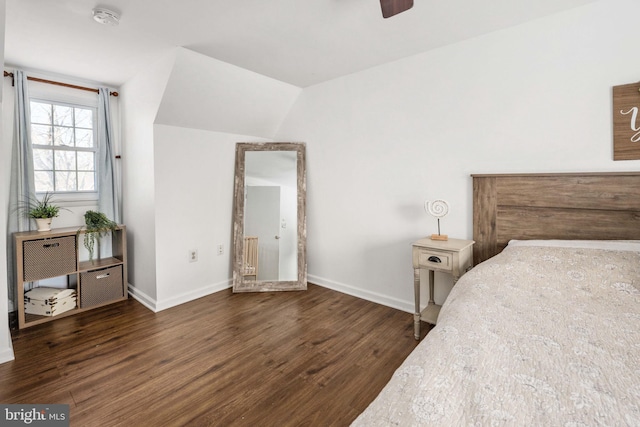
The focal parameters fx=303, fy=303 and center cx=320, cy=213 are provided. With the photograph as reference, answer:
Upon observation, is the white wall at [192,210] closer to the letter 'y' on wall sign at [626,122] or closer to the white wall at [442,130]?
the white wall at [442,130]

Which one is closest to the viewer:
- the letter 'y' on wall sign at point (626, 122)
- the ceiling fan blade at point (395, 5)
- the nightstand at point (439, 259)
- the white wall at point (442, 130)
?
the ceiling fan blade at point (395, 5)

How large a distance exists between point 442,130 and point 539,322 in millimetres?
1810

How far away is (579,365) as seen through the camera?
919 millimetres

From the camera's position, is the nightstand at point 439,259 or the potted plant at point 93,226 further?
the potted plant at point 93,226

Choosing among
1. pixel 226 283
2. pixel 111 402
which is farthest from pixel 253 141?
pixel 111 402

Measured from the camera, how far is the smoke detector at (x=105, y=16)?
76.6 inches

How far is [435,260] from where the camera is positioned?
2301mm

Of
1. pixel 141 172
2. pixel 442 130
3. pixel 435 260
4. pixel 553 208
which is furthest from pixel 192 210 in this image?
pixel 553 208

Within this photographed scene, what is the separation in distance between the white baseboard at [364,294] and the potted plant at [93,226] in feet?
7.30

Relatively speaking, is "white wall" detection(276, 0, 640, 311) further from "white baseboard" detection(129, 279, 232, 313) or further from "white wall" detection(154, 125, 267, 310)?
"white baseboard" detection(129, 279, 232, 313)

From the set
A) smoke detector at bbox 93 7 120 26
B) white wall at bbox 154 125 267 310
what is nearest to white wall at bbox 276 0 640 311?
white wall at bbox 154 125 267 310

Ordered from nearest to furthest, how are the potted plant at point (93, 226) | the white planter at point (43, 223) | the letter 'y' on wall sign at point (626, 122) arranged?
the letter 'y' on wall sign at point (626, 122) → the white planter at point (43, 223) → the potted plant at point (93, 226)

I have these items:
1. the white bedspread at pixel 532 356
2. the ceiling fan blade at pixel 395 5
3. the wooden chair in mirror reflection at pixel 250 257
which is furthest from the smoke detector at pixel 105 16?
the white bedspread at pixel 532 356

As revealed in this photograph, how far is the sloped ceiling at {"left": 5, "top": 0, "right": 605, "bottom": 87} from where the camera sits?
6.39ft
